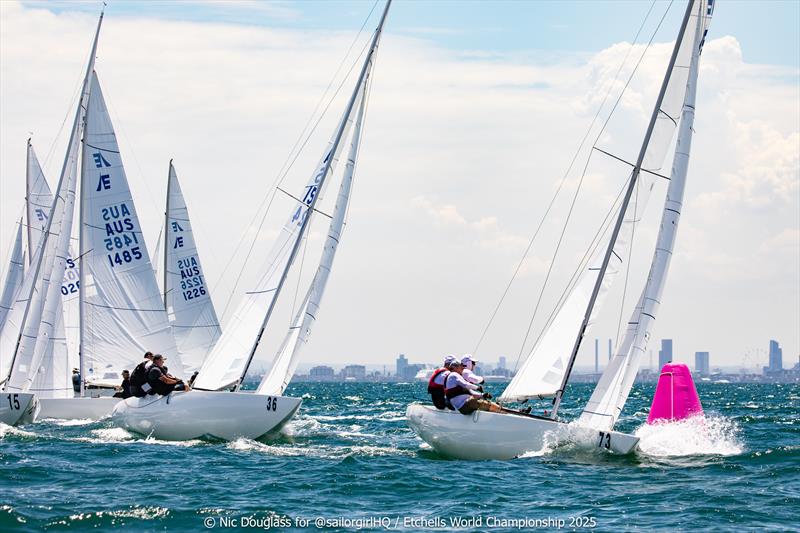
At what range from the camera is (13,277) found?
3044cm

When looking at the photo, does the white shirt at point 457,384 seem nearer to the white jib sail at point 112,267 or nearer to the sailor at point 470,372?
the sailor at point 470,372

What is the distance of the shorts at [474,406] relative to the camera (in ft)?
56.4

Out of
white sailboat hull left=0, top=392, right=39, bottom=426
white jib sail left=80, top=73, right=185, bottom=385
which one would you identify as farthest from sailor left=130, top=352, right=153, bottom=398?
white jib sail left=80, top=73, right=185, bottom=385

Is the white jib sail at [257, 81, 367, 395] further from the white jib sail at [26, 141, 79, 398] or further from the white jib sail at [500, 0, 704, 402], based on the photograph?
the white jib sail at [26, 141, 79, 398]

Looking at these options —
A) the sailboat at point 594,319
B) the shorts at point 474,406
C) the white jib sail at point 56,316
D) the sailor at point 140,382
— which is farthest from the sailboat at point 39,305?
the shorts at point 474,406

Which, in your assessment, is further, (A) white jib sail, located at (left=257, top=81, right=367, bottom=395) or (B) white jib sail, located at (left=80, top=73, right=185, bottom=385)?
(B) white jib sail, located at (left=80, top=73, right=185, bottom=385)

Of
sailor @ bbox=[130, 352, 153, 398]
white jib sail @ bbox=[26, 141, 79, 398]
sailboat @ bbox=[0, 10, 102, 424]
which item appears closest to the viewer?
sailor @ bbox=[130, 352, 153, 398]

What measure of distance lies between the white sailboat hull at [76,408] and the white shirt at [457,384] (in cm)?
1056

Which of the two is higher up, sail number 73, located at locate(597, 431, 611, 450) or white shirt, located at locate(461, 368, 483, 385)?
white shirt, located at locate(461, 368, 483, 385)

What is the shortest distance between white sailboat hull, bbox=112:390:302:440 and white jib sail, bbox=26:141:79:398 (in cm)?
557

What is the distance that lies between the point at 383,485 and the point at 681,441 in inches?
264

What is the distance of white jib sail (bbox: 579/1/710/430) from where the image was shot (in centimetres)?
1742

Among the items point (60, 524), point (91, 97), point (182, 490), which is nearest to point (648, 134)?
point (182, 490)

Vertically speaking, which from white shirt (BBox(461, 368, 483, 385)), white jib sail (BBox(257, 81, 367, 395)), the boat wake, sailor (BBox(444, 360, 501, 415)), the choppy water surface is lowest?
the choppy water surface
